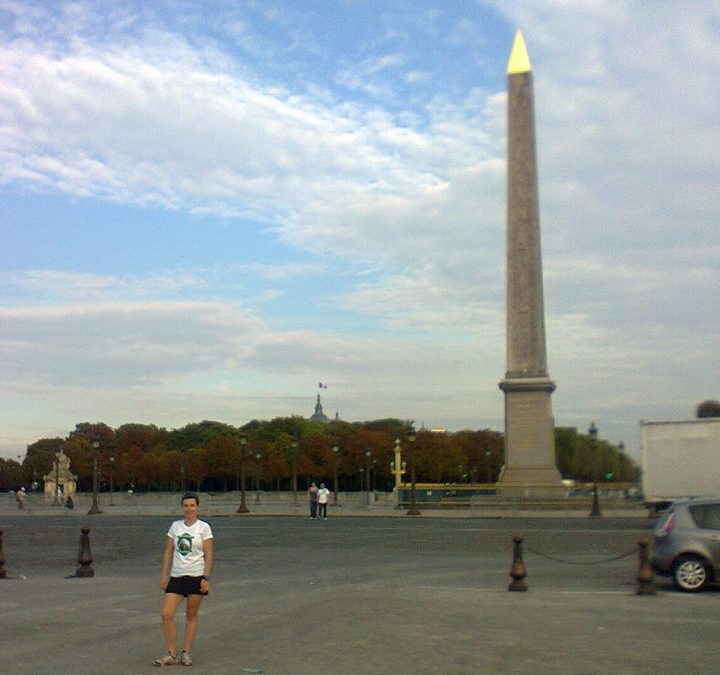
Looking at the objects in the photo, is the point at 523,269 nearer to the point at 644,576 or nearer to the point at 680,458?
the point at 680,458

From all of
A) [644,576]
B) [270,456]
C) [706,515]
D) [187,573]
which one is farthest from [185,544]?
[270,456]

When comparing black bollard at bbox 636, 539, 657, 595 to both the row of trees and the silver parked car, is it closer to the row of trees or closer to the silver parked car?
the silver parked car

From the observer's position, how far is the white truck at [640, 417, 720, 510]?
3803cm

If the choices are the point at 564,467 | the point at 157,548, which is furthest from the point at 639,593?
the point at 564,467

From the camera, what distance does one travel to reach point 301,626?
39.8 feet

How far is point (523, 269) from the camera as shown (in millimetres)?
50469

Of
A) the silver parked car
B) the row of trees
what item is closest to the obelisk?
the silver parked car

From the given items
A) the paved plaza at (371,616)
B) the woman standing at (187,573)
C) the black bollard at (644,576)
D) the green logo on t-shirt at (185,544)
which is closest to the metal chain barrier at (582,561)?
the paved plaza at (371,616)

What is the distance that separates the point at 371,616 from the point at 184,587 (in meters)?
3.80

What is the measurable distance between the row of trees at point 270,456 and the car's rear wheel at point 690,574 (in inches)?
3803

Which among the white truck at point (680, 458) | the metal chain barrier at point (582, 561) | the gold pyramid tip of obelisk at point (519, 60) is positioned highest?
the gold pyramid tip of obelisk at point (519, 60)

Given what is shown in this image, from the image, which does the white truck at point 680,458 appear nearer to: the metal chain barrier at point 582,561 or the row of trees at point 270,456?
the metal chain barrier at point 582,561

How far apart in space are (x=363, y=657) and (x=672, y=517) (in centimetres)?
770

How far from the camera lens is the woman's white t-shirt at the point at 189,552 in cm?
960
